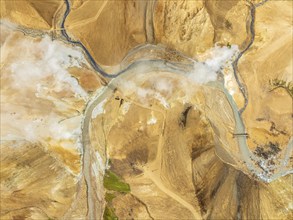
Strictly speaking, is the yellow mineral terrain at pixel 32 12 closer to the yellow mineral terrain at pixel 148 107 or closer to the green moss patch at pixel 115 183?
the yellow mineral terrain at pixel 148 107

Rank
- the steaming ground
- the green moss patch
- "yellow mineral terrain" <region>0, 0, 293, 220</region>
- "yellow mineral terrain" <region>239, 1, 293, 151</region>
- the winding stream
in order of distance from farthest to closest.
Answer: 1. "yellow mineral terrain" <region>239, 1, 293, 151</region>
2. the winding stream
3. the green moss patch
4. "yellow mineral terrain" <region>0, 0, 293, 220</region>
5. the steaming ground

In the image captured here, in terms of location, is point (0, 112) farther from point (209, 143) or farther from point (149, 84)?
point (209, 143)

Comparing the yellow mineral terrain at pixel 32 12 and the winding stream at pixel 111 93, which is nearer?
the yellow mineral terrain at pixel 32 12

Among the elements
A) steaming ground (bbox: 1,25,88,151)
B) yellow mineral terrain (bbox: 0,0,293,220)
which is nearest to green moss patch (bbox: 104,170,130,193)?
yellow mineral terrain (bbox: 0,0,293,220)

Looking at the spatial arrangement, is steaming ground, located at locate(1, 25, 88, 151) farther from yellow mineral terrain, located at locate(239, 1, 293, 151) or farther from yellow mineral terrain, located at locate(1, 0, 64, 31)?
yellow mineral terrain, located at locate(239, 1, 293, 151)

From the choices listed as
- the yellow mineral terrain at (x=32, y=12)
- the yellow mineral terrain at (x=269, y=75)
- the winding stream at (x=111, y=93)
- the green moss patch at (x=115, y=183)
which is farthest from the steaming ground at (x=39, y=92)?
the yellow mineral terrain at (x=269, y=75)

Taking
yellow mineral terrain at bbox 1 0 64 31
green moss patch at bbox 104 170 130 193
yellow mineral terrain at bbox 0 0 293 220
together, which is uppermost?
yellow mineral terrain at bbox 1 0 64 31

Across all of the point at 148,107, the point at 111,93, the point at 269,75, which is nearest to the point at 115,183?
the point at 148,107

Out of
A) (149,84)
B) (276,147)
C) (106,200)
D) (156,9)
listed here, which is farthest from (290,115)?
(106,200)
